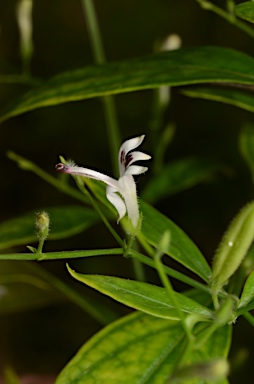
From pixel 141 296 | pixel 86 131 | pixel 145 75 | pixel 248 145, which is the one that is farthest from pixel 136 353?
pixel 86 131

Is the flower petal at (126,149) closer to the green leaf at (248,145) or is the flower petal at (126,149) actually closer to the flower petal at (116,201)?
the flower petal at (116,201)

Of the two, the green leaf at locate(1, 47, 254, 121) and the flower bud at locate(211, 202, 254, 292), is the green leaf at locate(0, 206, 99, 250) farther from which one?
the flower bud at locate(211, 202, 254, 292)

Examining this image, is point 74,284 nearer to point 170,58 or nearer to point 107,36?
point 107,36

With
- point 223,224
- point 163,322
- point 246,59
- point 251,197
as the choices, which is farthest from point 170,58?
point 223,224

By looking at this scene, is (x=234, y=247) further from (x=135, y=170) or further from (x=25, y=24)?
(x=25, y=24)

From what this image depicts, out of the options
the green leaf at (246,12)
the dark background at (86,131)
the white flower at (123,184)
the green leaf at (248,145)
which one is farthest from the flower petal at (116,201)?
the dark background at (86,131)

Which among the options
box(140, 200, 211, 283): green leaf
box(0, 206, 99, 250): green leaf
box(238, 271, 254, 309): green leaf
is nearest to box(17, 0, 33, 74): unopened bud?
box(0, 206, 99, 250): green leaf
